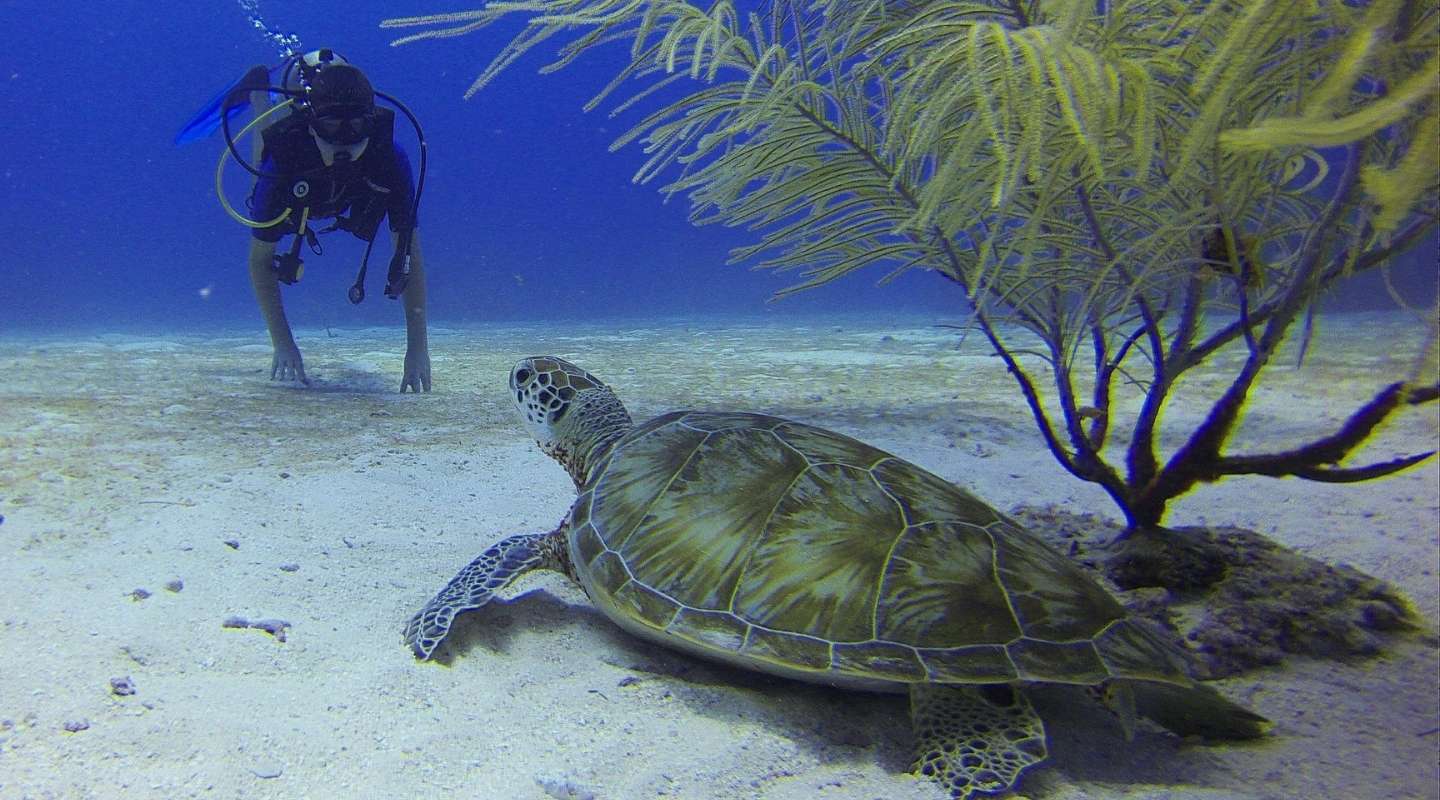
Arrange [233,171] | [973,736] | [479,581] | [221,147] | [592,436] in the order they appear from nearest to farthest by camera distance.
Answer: [973,736] < [479,581] < [592,436] < [233,171] < [221,147]

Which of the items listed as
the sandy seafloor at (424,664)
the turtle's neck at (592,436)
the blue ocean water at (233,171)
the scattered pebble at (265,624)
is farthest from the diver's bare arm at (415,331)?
the blue ocean water at (233,171)

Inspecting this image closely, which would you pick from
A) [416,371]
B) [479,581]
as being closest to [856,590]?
[479,581]

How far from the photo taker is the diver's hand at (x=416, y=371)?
561 centimetres

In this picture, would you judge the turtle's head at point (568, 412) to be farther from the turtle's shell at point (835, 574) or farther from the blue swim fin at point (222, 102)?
the blue swim fin at point (222, 102)

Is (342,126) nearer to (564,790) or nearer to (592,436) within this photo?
(592,436)

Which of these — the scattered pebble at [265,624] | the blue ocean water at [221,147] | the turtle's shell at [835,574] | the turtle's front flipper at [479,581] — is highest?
the blue ocean water at [221,147]

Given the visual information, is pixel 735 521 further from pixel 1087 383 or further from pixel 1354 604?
pixel 1087 383

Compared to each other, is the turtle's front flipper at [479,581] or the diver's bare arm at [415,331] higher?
the diver's bare arm at [415,331]

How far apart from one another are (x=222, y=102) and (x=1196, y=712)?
832 centimetres

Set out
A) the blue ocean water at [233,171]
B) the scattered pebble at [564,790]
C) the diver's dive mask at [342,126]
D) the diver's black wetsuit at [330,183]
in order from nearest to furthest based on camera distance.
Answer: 1. the scattered pebble at [564,790]
2. the diver's dive mask at [342,126]
3. the diver's black wetsuit at [330,183]
4. the blue ocean water at [233,171]

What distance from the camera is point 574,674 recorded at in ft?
6.25

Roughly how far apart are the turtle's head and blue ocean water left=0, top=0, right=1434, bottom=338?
5417 cm

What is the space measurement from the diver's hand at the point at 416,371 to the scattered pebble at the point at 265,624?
12.9 ft

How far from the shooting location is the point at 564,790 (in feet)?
4.48
